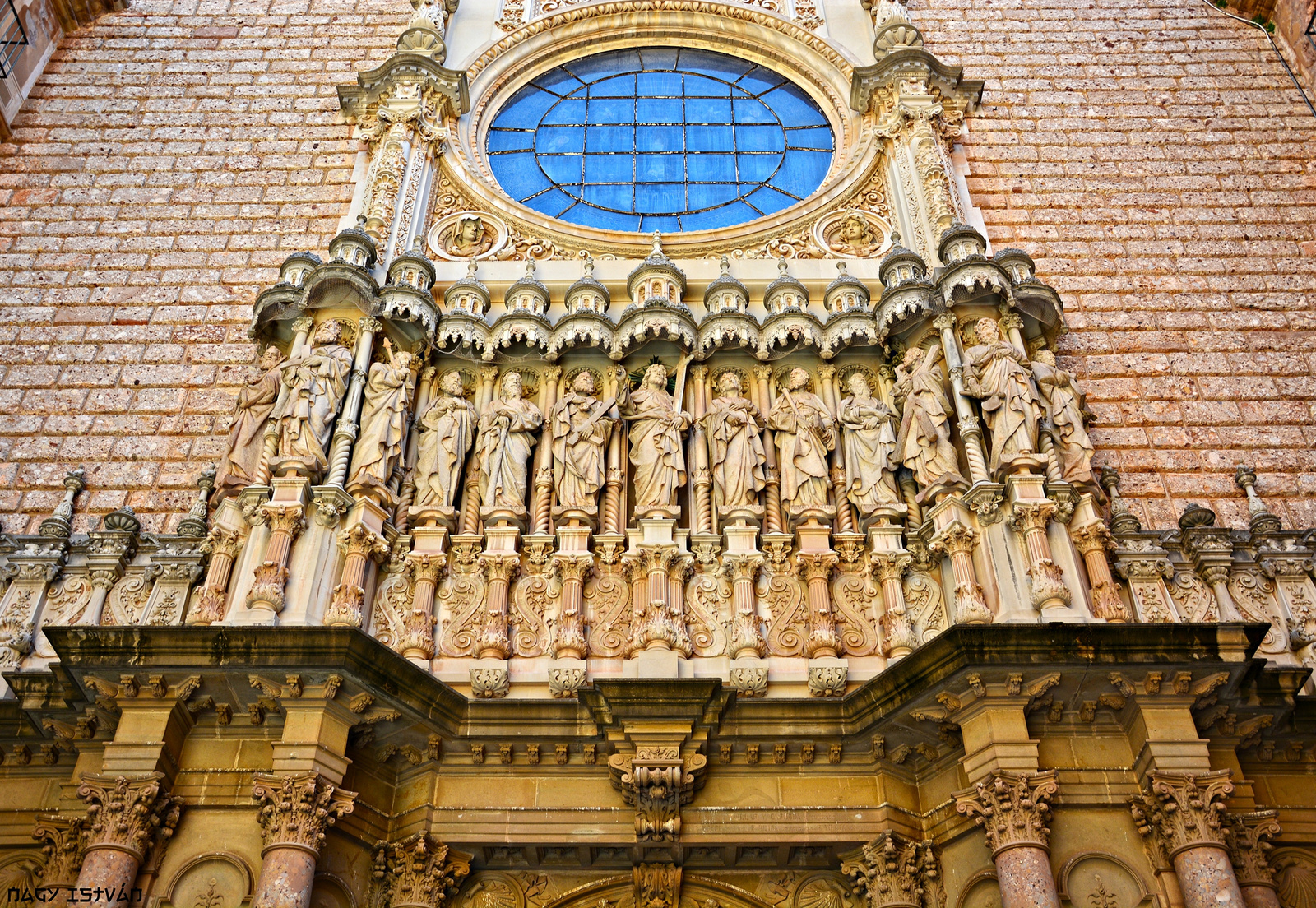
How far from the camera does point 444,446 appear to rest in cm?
977

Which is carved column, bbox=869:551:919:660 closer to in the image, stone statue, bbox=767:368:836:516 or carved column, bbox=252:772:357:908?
stone statue, bbox=767:368:836:516

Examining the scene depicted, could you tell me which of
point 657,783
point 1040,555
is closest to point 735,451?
point 1040,555

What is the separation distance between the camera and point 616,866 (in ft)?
27.5

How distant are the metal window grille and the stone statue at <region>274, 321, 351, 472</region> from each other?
21.6 ft

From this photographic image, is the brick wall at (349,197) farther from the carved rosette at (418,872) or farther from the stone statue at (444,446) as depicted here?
the carved rosette at (418,872)

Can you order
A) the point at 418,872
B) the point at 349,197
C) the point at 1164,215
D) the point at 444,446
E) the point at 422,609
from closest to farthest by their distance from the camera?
1. the point at 418,872
2. the point at 422,609
3. the point at 444,446
4. the point at 1164,215
5. the point at 349,197

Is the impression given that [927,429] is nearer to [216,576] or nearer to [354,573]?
[354,573]

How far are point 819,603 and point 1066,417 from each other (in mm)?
2552

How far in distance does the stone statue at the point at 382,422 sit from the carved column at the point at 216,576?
960 mm

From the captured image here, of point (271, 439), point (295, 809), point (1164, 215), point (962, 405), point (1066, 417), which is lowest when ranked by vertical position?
point (295, 809)

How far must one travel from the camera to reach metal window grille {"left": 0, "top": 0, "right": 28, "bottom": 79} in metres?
13.6

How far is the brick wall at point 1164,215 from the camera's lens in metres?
11.0

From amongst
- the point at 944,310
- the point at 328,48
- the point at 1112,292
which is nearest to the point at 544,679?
the point at 944,310

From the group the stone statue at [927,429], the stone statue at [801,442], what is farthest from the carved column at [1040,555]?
the stone statue at [801,442]
